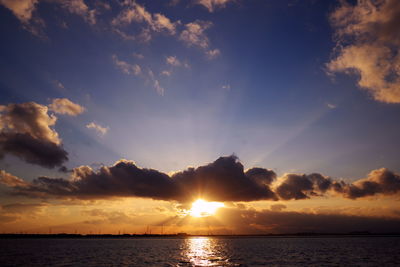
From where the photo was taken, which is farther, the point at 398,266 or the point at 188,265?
the point at 188,265

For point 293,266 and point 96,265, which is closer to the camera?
point 293,266

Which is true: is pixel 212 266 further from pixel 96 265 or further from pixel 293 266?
pixel 96 265

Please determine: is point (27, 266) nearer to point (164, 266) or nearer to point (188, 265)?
point (164, 266)

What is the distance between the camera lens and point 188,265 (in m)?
103

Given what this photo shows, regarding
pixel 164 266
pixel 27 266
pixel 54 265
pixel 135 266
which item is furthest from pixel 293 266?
pixel 27 266

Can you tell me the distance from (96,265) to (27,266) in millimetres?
22373

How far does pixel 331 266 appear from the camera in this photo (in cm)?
9550

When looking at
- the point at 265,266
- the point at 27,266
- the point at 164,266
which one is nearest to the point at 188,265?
the point at 164,266

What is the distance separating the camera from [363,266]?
96.4 metres

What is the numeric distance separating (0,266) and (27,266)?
808 cm

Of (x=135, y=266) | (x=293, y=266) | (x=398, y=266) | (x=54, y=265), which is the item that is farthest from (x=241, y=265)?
(x=54, y=265)

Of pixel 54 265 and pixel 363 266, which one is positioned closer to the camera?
pixel 363 266

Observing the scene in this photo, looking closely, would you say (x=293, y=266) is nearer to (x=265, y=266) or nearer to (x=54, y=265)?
(x=265, y=266)

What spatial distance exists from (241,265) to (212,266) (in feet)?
32.3
